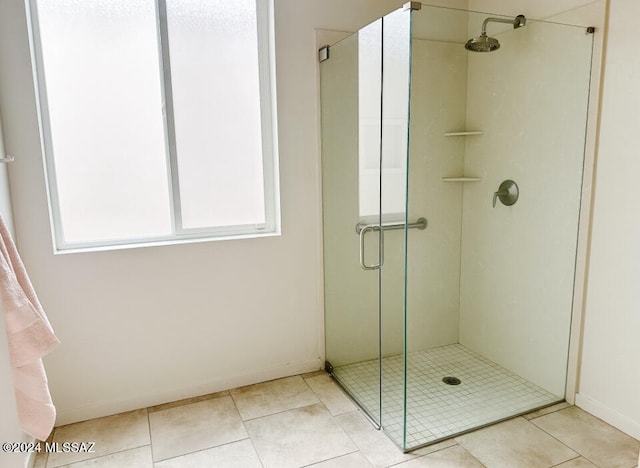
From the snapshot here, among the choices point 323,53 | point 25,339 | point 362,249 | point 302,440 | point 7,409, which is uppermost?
point 323,53

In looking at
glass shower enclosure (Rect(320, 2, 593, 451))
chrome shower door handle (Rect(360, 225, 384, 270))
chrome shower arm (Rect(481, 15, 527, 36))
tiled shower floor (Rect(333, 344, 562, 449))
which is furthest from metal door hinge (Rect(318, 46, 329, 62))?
tiled shower floor (Rect(333, 344, 562, 449))

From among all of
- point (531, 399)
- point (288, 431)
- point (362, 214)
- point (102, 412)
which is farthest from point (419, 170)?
point (102, 412)

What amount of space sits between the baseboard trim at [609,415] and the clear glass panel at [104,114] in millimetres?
2538

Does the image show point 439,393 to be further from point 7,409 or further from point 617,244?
point 7,409

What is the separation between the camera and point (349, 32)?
256cm

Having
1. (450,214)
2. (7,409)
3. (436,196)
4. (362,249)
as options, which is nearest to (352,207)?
(362,249)

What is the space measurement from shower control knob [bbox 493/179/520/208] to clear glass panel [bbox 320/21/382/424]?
0.87 m

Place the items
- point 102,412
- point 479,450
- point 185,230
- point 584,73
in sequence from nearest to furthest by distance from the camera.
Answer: point 479,450, point 584,73, point 102,412, point 185,230

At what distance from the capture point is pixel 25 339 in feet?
4.89

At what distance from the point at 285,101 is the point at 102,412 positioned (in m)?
1.99

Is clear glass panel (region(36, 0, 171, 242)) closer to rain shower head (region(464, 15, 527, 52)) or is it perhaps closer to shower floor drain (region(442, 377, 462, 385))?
rain shower head (region(464, 15, 527, 52))

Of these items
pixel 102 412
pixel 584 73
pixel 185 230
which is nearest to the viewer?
pixel 584 73

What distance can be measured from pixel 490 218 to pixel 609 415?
1189 millimetres

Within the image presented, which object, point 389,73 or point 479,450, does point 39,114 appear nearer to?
point 389,73
